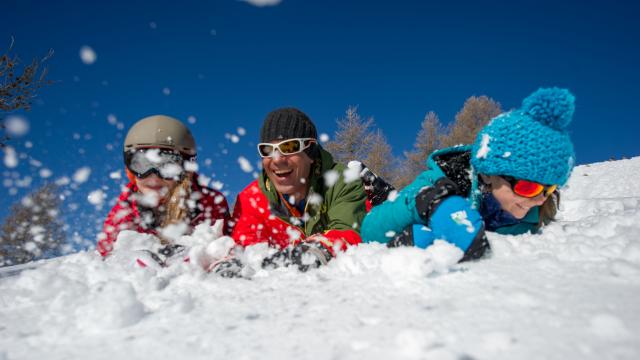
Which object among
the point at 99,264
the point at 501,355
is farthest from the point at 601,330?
the point at 99,264

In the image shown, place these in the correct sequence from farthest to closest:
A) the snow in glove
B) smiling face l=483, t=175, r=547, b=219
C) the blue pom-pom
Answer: smiling face l=483, t=175, r=547, b=219
the blue pom-pom
the snow in glove

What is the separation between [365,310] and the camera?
1155mm

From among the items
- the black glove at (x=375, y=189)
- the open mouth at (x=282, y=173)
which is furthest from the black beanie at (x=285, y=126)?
the black glove at (x=375, y=189)

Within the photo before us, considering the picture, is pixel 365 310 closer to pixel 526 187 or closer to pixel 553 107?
pixel 526 187

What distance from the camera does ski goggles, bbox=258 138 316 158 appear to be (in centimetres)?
311

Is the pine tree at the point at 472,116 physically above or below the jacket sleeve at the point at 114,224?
above

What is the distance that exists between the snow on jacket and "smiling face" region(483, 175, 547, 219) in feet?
3.60

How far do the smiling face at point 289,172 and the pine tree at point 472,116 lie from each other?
21.5 metres

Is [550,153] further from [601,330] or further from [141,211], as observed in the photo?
[141,211]

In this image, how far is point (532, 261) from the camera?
1.60 m

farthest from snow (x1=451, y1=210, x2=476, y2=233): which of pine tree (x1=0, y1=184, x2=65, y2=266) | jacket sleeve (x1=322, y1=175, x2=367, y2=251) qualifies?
pine tree (x1=0, y1=184, x2=65, y2=266)

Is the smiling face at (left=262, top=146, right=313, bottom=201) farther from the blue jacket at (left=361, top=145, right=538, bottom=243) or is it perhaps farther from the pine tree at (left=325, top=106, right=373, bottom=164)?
the pine tree at (left=325, top=106, right=373, bottom=164)

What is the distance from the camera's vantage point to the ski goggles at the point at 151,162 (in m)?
3.24

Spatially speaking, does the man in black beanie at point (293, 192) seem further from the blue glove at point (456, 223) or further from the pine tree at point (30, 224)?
the pine tree at point (30, 224)
